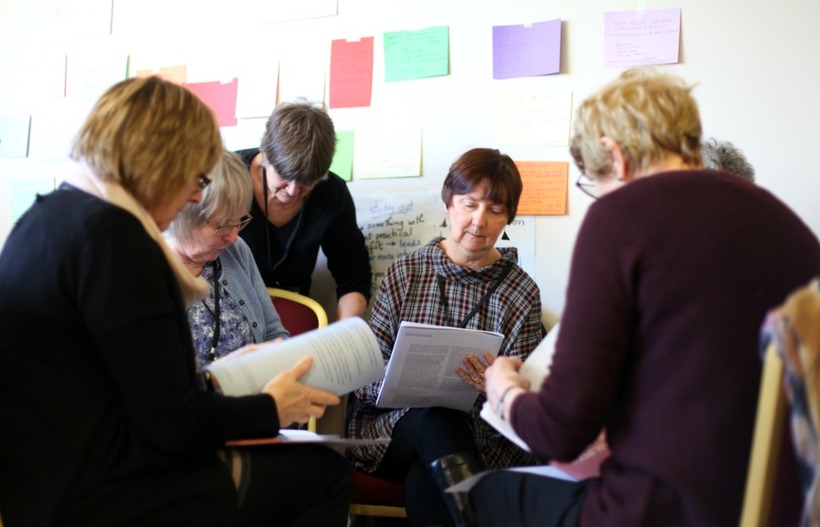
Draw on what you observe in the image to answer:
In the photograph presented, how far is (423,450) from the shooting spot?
1.58 meters

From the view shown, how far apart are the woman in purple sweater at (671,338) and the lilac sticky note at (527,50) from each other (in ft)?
3.99

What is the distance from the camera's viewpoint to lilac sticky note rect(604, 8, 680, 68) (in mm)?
2016

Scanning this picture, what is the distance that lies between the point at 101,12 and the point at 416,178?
1.31 m

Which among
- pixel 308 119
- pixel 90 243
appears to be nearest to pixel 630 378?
pixel 90 243

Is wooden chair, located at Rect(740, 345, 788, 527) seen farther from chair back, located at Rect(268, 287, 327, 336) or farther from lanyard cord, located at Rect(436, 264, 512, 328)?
chair back, located at Rect(268, 287, 327, 336)

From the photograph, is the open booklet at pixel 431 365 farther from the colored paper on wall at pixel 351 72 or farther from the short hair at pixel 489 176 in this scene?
the colored paper on wall at pixel 351 72

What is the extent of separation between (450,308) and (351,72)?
0.90 metres

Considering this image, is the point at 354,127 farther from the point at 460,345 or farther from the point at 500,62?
the point at 460,345

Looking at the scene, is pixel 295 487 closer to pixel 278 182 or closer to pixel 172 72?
pixel 278 182

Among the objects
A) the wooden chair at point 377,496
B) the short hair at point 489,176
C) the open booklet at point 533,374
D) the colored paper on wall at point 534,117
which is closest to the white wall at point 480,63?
the colored paper on wall at point 534,117

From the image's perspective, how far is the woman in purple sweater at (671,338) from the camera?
0.90 metres

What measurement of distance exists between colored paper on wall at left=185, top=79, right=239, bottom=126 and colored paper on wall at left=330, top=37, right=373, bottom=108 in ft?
1.16

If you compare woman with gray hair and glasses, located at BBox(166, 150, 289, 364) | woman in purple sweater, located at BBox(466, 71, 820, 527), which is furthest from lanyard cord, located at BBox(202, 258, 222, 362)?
woman in purple sweater, located at BBox(466, 71, 820, 527)

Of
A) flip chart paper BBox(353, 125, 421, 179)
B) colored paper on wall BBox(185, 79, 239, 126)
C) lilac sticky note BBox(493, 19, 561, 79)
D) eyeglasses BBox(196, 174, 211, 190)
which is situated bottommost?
eyeglasses BBox(196, 174, 211, 190)
